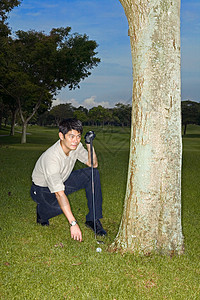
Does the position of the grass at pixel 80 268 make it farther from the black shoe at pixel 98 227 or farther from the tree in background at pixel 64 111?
the tree in background at pixel 64 111

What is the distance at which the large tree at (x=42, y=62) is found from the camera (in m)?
31.3

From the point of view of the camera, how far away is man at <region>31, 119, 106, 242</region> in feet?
14.5

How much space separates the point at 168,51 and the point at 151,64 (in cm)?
25

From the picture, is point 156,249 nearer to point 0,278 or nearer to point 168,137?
point 168,137

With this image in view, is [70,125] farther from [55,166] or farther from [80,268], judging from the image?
[80,268]

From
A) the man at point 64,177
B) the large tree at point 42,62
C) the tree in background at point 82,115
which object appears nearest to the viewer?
the man at point 64,177

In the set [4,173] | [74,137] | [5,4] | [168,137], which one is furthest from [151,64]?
[5,4]

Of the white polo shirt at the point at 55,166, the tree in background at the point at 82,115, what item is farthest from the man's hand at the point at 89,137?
the tree in background at the point at 82,115

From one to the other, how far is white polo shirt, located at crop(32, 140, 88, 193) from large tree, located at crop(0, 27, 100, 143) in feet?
89.0

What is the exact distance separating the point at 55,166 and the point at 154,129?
137cm

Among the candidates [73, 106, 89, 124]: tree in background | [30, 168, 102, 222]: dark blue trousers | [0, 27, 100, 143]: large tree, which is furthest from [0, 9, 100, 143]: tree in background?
[30, 168, 102, 222]: dark blue trousers

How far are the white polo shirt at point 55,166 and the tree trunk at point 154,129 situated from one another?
0.94 metres

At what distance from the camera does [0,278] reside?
3717 mm

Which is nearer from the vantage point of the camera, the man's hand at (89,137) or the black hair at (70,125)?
the black hair at (70,125)
